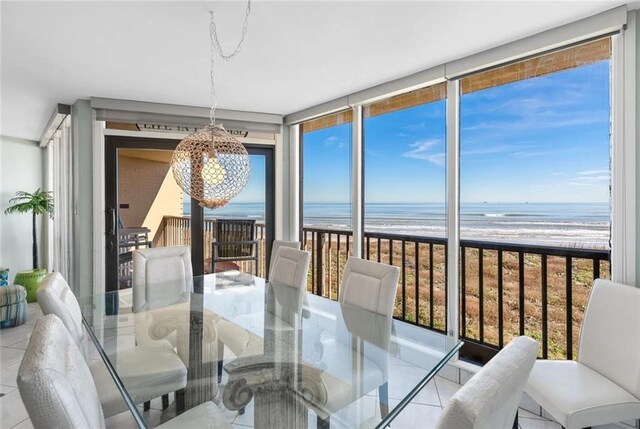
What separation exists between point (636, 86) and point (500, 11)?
84cm

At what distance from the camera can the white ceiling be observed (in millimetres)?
1896

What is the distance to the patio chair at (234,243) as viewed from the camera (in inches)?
170

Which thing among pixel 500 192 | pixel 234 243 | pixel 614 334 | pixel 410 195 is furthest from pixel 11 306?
pixel 614 334

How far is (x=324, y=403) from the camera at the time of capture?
1440mm

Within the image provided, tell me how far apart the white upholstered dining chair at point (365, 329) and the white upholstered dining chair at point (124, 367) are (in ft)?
2.49

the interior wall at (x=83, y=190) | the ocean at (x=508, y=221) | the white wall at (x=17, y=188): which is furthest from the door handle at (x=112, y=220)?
the white wall at (x=17, y=188)

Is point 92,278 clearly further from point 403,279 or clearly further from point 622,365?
point 622,365

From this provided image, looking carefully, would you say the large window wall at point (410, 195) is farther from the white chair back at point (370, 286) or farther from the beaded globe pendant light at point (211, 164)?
the beaded globe pendant light at point (211, 164)

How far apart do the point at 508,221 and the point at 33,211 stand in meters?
5.87

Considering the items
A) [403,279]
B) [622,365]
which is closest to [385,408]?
[622,365]

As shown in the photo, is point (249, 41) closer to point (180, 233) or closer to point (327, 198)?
point (327, 198)

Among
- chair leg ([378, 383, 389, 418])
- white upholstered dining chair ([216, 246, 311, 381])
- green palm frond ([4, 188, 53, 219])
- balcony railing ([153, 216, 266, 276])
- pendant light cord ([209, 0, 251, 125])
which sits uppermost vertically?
pendant light cord ([209, 0, 251, 125])

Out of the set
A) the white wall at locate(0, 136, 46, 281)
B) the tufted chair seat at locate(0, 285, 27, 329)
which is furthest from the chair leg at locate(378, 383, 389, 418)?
the white wall at locate(0, 136, 46, 281)

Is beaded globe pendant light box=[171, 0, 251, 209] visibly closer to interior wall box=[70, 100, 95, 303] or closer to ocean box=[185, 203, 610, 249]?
ocean box=[185, 203, 610, 249]
